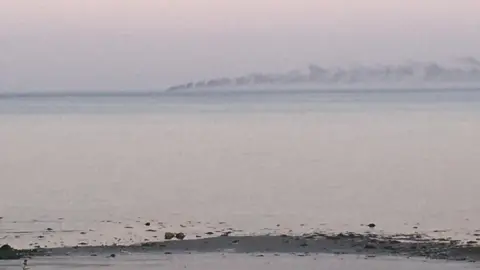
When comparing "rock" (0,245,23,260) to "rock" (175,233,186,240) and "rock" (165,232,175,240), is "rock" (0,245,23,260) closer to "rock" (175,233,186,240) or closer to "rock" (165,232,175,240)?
"rock" (165,232,175,240)

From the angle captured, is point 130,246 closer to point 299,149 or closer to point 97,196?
point 97,196

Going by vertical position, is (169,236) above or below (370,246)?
above

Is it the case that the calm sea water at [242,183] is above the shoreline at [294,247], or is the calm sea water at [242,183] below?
above

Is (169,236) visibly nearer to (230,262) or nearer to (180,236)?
(180,236)

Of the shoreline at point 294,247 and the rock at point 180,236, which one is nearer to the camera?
the shoreline at point 294,247

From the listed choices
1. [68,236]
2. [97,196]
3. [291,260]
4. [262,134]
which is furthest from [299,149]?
[291,260]

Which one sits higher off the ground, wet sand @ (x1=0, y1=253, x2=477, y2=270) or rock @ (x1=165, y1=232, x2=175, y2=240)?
rock @ (x1=165, y1=232, x2=175, y2=240)

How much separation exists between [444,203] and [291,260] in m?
8.45

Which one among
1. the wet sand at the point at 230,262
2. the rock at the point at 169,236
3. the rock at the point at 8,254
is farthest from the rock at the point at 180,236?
the rock at the point at 8,254

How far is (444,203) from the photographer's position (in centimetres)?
2019

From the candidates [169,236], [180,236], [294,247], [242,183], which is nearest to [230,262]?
[294,247]

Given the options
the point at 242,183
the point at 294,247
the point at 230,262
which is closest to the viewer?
the point at 230,262

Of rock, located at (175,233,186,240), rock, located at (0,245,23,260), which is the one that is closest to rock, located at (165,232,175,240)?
rock, located at (175,233,186,240)

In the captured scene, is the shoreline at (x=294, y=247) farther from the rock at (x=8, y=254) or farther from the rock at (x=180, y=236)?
the rock at (x=180, y=236)
